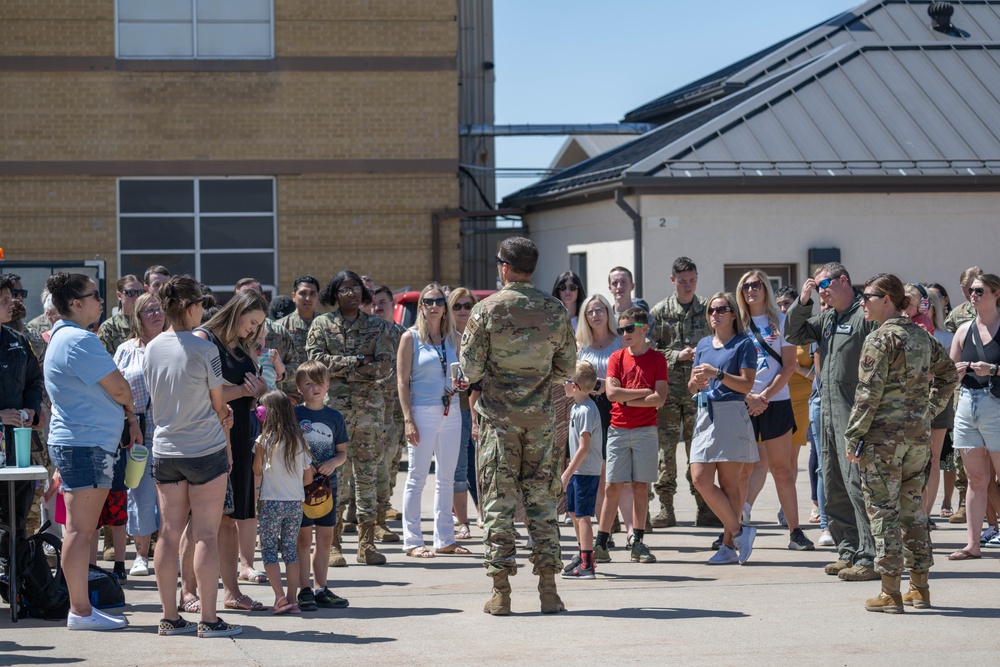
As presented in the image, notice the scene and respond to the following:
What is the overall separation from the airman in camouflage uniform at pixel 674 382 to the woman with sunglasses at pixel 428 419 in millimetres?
2068

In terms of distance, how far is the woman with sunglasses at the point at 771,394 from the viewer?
9.77 metres

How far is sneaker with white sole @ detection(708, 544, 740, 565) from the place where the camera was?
366 inches

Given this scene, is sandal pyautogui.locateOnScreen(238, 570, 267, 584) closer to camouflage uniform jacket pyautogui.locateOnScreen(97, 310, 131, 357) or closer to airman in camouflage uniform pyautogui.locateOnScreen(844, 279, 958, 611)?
camouflage uniform jacket pyautogui.locateOnScreen(97, 310, 131, 357)

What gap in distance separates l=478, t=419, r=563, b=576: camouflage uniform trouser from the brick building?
15.9 metres

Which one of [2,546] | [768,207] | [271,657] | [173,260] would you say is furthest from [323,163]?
[271,657]

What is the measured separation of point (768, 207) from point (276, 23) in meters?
→ 9.22

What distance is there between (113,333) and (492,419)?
3.93 m

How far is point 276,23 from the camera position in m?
22.8

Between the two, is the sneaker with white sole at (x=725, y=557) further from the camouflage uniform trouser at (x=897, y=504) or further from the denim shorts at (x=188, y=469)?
the denim shorts at (x=188, y=469)

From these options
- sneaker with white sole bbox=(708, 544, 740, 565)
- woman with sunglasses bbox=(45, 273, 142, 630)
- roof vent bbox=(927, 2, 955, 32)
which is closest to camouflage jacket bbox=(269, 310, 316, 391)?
woman with sunglasses bbox=(45, 273, 142, 630)

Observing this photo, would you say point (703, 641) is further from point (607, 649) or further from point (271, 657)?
point (271, 657)

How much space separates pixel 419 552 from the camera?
31.9 ft

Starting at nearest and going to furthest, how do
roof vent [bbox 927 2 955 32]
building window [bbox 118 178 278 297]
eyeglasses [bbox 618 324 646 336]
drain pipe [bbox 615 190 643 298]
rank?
eyeglasses [bbox 618 324 646 336] < drain pipe [bbox 615 190 643 298] < building window [bbox 118 178 278 297] < roof vent [bbox 927 2 955 32]

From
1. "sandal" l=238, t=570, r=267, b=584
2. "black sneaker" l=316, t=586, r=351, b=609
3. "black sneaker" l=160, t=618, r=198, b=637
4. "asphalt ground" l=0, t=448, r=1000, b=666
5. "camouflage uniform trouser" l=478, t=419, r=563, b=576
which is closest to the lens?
"asphalt ground" l=0, t=448, r=1000, b=666
